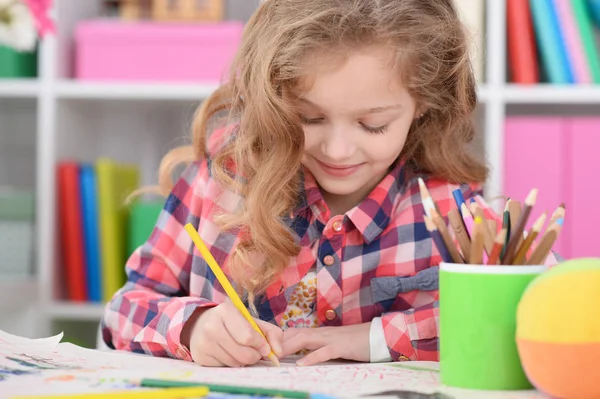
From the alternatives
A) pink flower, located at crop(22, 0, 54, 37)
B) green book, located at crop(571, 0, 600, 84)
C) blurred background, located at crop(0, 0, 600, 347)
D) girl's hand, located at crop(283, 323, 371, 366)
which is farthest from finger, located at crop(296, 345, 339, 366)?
green book, located at crop(571, 0, 600, 84)

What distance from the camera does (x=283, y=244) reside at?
0.94m

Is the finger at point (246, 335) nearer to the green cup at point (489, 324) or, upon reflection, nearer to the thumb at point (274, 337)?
the thumb at point (274, 337)

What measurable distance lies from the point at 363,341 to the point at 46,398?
0.40m

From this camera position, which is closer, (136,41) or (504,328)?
(504,328)

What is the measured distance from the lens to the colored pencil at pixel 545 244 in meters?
0.63

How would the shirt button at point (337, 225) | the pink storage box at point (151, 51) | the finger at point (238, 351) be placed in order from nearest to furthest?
1. the finger at point (238, 351)
2. the shirt button at point (337, 225)
3. the pink storage box at point (151, 51)

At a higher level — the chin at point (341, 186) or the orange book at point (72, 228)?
the chin at point (341, 186)

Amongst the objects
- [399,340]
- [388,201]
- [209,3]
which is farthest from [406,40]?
[209,3]

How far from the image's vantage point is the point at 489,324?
62cm

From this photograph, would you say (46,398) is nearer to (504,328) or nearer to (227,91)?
(504,328)

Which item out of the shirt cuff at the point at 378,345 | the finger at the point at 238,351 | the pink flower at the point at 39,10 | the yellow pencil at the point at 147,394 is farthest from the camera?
the pink flower at the point at 39,10

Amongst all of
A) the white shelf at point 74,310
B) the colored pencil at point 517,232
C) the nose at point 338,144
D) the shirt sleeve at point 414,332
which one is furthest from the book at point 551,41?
the colored pencil at point 517,232

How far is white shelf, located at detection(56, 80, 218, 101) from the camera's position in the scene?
1.75 m

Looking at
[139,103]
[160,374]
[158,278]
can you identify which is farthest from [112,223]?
[160,374]
